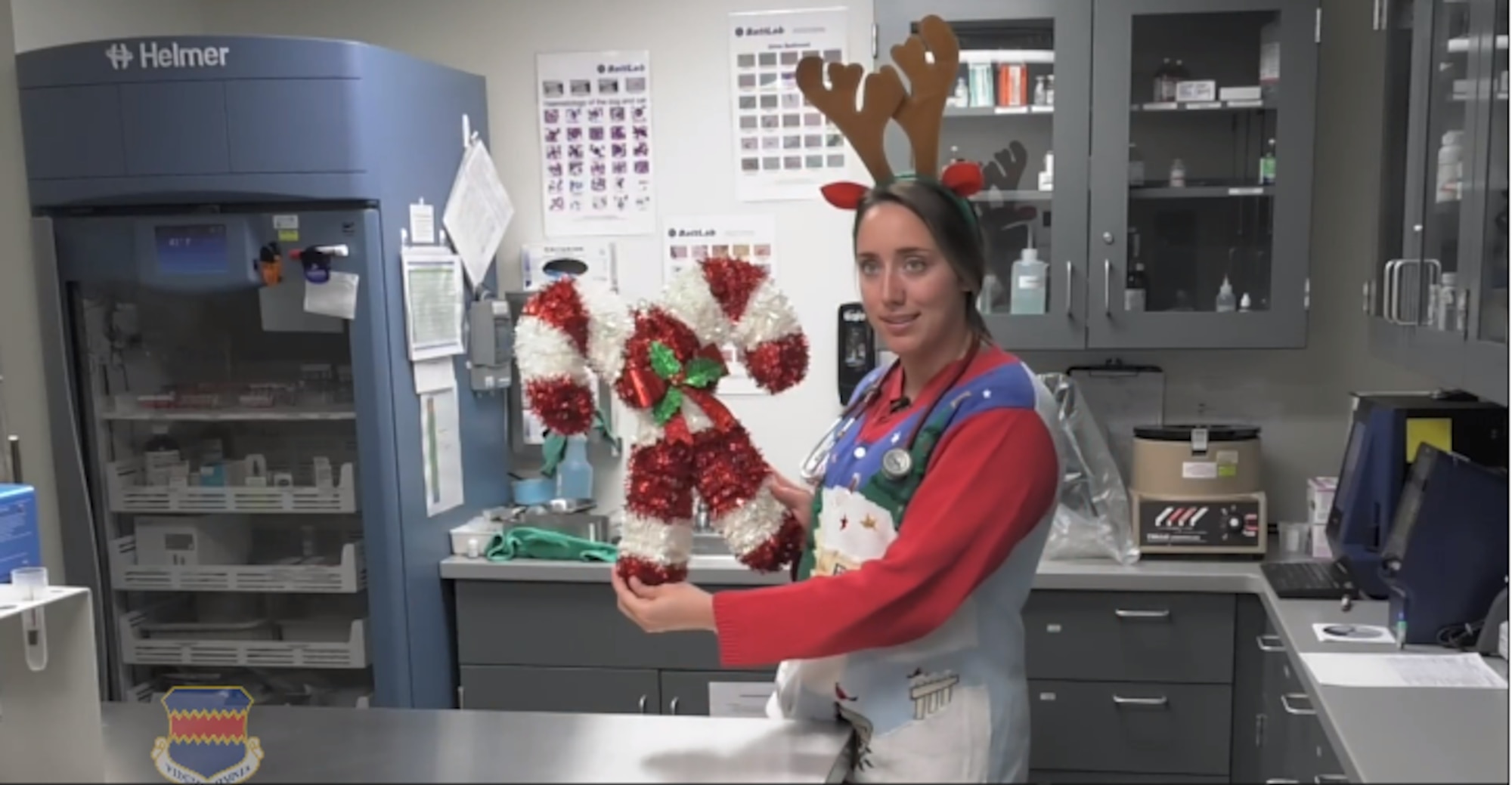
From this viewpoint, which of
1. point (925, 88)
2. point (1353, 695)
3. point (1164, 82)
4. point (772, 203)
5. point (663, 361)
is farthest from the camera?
point (772, 203)

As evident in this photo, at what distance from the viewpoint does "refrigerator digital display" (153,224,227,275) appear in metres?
2.51

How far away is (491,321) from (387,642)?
81 cm

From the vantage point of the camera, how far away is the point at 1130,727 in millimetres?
2535

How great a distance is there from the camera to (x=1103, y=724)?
254 cm

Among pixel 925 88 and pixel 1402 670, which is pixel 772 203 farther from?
pixel 1402 670

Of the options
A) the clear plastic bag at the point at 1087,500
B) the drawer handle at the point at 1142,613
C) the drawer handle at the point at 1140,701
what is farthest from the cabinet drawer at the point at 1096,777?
the clear plastic bag at the point at 1087,500

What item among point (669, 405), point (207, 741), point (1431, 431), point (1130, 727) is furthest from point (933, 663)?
point (1431, 431)

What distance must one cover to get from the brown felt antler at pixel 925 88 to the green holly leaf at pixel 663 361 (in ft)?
1.35

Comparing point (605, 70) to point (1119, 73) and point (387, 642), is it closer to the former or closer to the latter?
point (1119, 73)

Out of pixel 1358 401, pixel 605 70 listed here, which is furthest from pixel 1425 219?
pixel 605 70

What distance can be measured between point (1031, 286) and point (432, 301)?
138 cm

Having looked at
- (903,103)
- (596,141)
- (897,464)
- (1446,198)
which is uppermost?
(596,141)

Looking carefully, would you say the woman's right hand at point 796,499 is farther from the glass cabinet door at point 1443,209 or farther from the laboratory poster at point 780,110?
the laboratory poster at point 780,110

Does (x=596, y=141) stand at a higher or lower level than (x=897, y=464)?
higher
